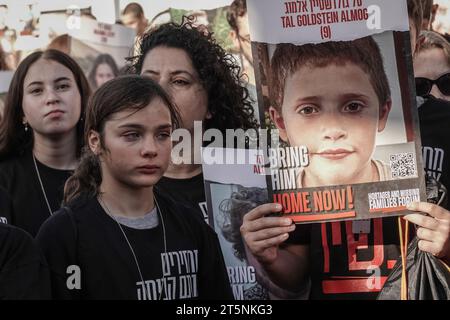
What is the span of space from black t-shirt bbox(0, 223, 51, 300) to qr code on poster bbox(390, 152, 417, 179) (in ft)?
3.62

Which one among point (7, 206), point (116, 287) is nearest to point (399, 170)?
point (116, 287)

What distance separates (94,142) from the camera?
2.85m

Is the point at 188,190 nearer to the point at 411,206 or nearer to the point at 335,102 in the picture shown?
the point at 335,102

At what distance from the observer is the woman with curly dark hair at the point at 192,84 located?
10.8 feet

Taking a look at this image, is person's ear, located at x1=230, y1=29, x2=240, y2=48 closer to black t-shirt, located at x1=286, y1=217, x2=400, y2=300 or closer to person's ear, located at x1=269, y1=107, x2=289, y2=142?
person's ear, located at x1=269, y1=107, x2=289, y2=142

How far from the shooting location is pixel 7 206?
3.24 meters

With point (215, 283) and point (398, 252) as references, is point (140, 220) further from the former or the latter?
point (398, 252)

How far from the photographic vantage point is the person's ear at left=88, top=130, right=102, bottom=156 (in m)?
2.84

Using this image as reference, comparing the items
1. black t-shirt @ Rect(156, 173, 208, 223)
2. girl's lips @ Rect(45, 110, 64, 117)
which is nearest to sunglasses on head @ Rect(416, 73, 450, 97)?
black t-shirt @ Rect(156, 173, 208, 223)

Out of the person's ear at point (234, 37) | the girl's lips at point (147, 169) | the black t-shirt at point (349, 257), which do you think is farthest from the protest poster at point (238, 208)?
the person's ear at point (234, 37)

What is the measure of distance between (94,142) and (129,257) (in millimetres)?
387

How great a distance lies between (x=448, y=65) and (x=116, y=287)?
157cm

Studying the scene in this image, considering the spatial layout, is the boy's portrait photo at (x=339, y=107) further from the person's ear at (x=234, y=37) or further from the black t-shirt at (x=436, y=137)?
the person's ear at (x=234, y=37)
